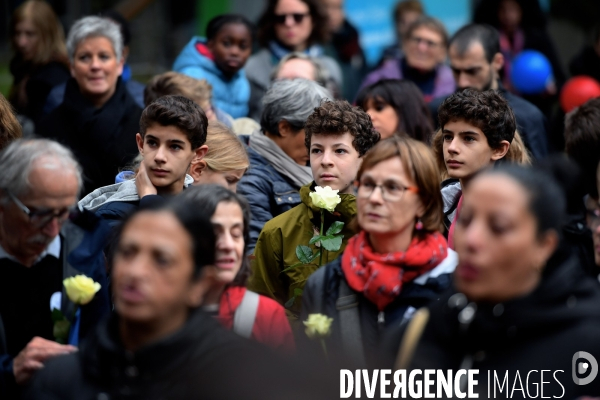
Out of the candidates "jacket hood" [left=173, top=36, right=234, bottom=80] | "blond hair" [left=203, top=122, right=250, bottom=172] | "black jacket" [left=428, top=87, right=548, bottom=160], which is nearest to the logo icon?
"blond hair" [left=203, top=122, right=250, bottom=172]

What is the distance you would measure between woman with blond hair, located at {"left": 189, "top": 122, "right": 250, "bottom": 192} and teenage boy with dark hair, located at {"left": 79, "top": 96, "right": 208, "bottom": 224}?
19 centimetres

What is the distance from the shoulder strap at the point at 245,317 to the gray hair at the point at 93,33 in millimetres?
3349

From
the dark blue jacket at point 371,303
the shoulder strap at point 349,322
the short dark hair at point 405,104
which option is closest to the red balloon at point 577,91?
the short dark hair at point 405,104

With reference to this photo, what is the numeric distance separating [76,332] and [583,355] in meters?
1.83

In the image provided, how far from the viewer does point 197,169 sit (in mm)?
5551

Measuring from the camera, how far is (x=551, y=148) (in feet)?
25.1

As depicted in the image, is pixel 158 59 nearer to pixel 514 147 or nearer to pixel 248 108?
pixel 248 108

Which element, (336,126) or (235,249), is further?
(336,126)

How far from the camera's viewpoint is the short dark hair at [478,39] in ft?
24.8

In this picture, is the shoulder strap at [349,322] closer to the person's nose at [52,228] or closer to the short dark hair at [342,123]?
the person's nose at [52,228]

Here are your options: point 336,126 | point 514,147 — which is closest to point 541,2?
point 514,147

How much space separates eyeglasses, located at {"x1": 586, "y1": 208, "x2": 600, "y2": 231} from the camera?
4.71 meters

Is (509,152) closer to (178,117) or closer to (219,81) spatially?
(178,117)

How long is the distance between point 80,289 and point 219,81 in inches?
172
